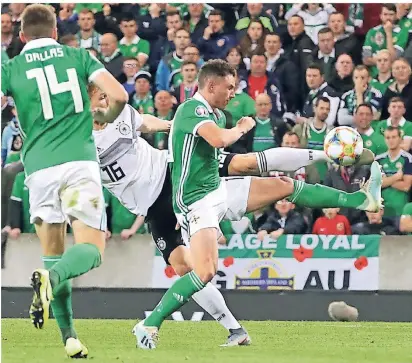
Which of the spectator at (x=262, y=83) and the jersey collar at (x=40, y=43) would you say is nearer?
the jersey collar at (x=40, y=43)

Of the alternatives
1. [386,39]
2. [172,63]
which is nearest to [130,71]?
[172,63]

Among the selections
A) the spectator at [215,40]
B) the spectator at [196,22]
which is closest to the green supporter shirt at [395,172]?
the spectator at [215,40]

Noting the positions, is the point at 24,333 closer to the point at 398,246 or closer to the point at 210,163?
the point at 210,163

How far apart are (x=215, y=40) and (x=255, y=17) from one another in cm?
62

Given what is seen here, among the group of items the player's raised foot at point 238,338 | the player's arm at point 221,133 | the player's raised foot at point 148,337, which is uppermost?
the player's arm at point 221,133

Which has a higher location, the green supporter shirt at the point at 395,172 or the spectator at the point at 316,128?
the spectator at the point at 316,128

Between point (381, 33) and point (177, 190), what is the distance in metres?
6.75

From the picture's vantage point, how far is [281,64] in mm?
13875

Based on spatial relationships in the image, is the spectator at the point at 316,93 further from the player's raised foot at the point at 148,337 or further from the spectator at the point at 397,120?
the player's raised foot at the point at 148,337

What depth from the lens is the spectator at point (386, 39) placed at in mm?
13844

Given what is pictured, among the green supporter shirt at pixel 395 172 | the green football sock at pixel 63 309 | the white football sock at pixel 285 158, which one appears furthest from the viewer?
the green supporter shirt at pixel 395 172

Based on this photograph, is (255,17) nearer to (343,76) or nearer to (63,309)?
(343,76)

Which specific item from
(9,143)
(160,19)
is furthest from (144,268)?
(160,19)

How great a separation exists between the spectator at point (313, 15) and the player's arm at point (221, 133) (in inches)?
267
